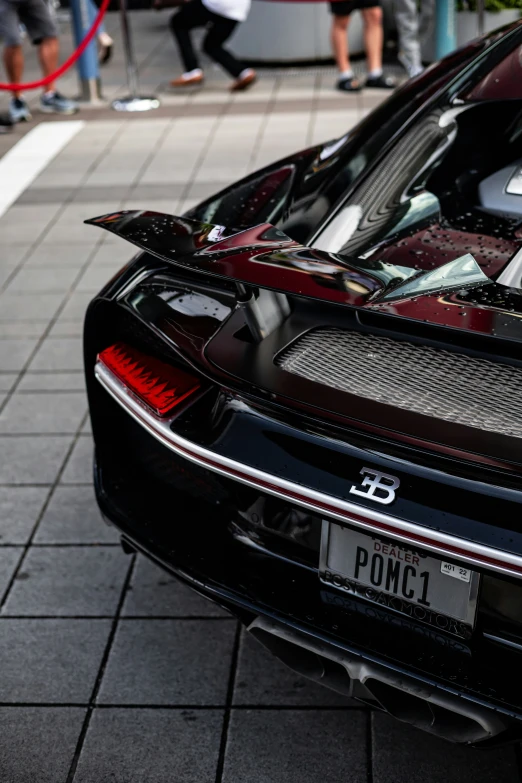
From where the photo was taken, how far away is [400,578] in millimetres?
1732

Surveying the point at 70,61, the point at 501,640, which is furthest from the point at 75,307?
the point at 70,61

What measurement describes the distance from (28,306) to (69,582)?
2254mm

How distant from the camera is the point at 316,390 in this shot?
1747mm

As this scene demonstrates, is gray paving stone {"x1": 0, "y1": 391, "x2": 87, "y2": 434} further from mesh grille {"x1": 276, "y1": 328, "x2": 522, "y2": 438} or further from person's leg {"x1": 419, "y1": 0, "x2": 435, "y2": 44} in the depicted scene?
person's leg {"x1": 419, "y1": 0, "x2": 435, "y2": 44}

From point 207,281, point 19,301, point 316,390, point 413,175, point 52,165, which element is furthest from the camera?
point 52,165

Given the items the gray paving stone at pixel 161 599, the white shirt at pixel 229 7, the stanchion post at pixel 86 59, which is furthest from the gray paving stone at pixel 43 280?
the white shirt at pixel 229 7

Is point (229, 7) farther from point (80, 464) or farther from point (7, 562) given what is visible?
point (7, 562)

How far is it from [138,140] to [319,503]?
6.17m

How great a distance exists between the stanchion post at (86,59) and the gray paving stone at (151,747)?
7175 millimetres

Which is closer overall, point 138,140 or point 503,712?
point 503,712

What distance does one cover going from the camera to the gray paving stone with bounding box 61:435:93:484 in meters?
3.29

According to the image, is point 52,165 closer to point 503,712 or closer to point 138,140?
point 138,140

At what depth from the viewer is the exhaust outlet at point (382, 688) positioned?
1.69 m

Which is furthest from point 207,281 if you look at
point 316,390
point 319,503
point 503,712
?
point 503,712
